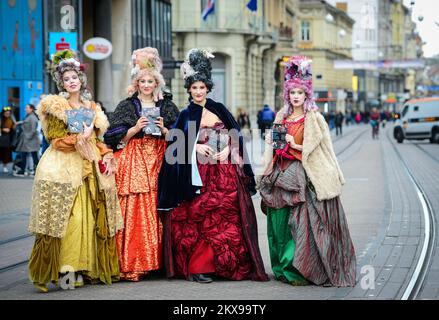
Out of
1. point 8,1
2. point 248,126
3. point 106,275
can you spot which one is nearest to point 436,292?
point 106,275

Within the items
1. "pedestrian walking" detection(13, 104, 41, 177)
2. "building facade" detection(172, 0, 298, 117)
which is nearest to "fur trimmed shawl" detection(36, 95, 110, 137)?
"pedestrian walking" detection(13, 104, 41, 177)

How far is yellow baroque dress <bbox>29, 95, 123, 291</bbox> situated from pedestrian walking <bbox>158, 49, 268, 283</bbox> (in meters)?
0.52

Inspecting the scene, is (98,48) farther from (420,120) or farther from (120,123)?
(420,120)

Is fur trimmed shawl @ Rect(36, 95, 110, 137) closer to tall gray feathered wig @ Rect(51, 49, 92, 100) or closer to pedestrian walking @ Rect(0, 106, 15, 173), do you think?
tall gray feathered wig @ Rect(51, 49, 92, 100)

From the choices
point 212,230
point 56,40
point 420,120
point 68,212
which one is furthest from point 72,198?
point 420,120

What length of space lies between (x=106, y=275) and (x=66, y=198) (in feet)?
2.47

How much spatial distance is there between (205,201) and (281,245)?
769mm

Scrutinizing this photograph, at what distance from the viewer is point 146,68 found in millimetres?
9078

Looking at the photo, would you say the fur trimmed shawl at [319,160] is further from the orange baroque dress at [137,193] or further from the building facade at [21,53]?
the building facade at [21,53]

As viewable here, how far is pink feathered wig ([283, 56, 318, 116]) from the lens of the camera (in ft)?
29.2

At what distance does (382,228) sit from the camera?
12.8 metres

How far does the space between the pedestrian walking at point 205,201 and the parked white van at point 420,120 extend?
3629 centimetres

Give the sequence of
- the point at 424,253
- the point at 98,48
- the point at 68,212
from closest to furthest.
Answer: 1. the point at 68,212
2. the point at 424,253
3. the point at 98,48
